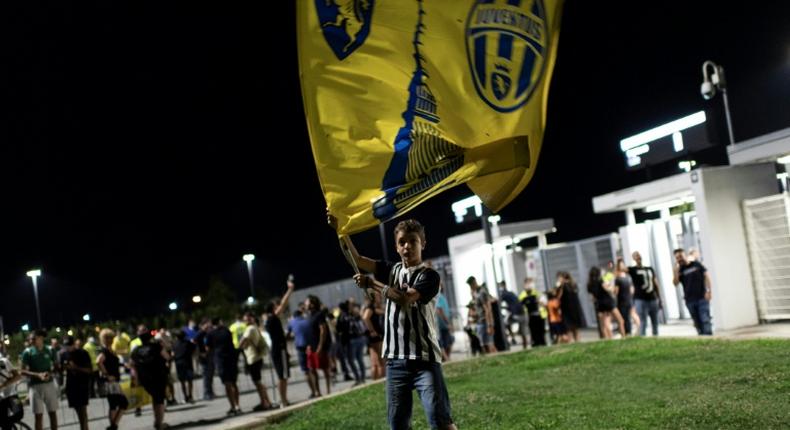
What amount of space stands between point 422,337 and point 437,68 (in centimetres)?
198

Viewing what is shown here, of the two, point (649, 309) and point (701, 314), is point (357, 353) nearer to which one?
point (649, 309)

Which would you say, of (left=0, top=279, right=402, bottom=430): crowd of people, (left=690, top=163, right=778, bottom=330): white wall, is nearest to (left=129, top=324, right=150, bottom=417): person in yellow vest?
(left=0, top=279, right=402, bottom=430): crowd of people

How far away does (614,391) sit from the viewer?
10602 millimetres

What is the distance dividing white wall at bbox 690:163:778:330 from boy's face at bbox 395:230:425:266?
42.8ft

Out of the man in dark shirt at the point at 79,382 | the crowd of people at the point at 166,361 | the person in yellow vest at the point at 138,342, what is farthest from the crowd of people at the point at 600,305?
the man in dark shirt at the point at 79,382

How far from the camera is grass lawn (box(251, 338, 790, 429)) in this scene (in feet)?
27.7

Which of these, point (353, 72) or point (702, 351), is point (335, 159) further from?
point (702, 351)

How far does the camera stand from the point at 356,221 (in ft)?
20.7

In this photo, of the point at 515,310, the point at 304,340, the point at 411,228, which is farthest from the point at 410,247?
the point at 515,310

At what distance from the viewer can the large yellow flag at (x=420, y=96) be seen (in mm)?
6258

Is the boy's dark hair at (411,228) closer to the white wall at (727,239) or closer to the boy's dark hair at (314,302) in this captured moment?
the boy's dark hair at (314,302)

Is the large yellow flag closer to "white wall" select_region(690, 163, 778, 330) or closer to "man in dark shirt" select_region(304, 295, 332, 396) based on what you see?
"man in dark shirt" select_region(304, 295, 332, 396)

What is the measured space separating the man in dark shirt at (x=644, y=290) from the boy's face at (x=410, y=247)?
11808 millimetres

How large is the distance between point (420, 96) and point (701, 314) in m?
12.0
